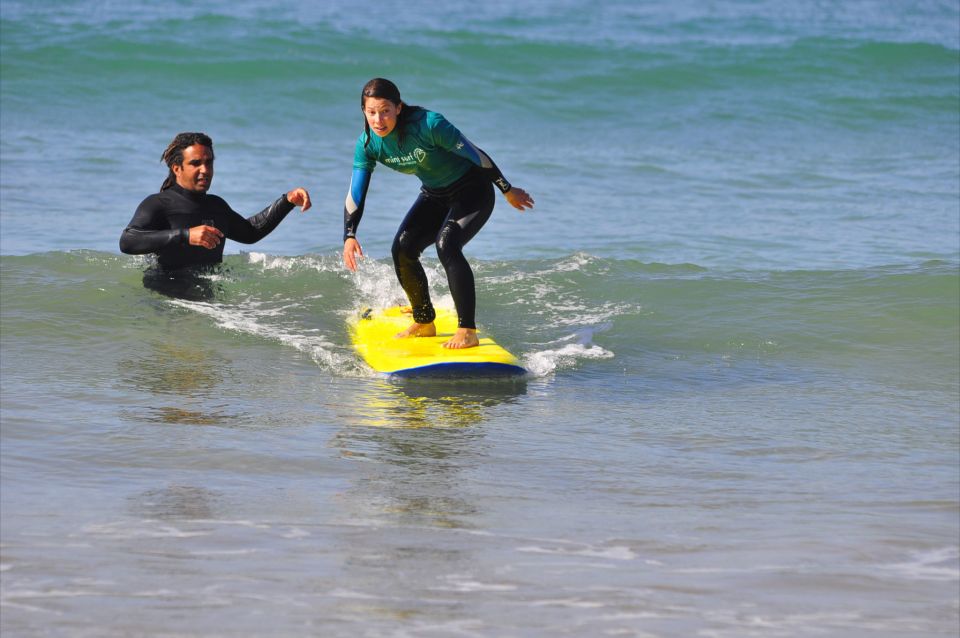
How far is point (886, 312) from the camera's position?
8.85 meters

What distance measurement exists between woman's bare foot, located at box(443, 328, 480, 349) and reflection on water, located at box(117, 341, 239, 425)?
52.0 inches

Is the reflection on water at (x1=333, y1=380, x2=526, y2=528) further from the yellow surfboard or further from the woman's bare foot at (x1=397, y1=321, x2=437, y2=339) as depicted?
the woman's bare foot at (x1=397, y1=321, x2=437, y2=339)

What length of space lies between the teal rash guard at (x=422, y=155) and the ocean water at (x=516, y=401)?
3.52ft

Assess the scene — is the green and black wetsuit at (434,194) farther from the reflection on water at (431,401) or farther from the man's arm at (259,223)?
the man's arm at (259,223)

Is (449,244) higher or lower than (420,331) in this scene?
higher

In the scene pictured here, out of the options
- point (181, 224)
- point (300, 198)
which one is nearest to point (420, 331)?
point (300, 198)

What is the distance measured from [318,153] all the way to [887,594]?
14.0 m

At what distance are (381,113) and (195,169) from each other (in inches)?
65.0

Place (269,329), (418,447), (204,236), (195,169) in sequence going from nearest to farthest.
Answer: (418,447), (204,236), (195,169), (269,329)

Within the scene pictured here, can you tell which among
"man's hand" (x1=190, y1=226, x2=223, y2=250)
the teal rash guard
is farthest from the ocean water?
the teal rash guard

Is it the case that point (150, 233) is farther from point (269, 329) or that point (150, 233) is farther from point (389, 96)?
point (389, 96)

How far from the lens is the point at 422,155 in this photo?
7012 mm

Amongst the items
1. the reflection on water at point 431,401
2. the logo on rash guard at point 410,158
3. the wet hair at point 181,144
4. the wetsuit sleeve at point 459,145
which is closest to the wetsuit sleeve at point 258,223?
the wet hair at point 181,144

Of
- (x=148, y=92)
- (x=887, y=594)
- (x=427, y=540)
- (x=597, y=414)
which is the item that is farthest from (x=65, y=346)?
(x=148, y=92)
